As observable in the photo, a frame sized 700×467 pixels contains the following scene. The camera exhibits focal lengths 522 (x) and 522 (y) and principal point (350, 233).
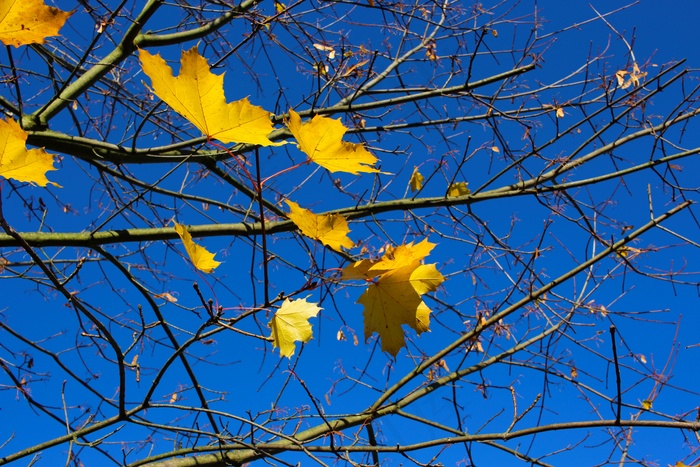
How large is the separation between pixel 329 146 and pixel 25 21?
0.56 m

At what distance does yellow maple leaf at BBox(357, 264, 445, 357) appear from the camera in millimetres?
1097

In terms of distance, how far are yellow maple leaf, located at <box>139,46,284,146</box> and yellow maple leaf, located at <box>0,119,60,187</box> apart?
220 millimetres

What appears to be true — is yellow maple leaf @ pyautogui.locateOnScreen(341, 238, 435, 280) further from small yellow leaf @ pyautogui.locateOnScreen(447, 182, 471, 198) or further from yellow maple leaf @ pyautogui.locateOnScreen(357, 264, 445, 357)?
small yellow leaf @ pyautogui.locateOnScreen(447, 182, 471, 198)

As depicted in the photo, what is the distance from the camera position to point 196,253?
0.90 metres

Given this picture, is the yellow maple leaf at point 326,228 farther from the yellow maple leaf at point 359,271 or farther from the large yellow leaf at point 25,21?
the large yellow leaf at point 25,21

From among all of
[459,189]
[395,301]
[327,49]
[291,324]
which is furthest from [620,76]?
[291,324]

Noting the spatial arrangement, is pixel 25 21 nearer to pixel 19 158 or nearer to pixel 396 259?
pixel 19 158

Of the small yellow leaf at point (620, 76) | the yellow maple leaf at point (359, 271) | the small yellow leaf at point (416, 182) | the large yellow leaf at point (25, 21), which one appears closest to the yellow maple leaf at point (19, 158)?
the large yellow leaf at point (25, 21)

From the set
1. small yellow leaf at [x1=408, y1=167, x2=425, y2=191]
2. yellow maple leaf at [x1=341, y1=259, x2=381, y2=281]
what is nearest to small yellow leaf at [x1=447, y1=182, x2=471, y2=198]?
small yellow leaf at [x1=408, y1=167, x2=425, y2=191]

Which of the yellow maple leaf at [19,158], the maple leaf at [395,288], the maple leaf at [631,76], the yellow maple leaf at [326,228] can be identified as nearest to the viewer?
the yellow maple leaf at [19,158]

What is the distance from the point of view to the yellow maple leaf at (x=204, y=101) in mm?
823

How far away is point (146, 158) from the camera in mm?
1914

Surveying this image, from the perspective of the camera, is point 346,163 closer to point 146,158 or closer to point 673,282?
point 146,158

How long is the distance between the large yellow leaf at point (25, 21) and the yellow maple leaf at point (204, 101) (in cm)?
24
